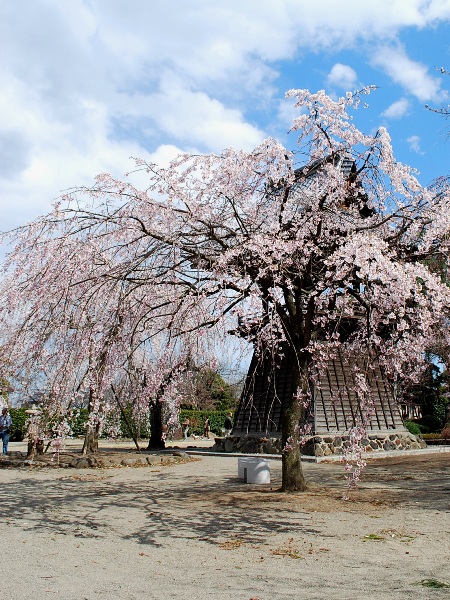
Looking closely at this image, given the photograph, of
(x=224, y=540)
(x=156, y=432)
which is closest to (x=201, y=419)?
(x=156, y=432)

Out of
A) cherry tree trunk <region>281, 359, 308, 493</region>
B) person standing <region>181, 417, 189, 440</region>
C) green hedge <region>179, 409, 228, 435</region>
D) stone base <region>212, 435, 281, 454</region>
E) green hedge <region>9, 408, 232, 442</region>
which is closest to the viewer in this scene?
cherry tree trunk <region>281, 359, 308, 493</region>

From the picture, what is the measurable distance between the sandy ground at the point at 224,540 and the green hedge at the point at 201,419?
2102 centimetres

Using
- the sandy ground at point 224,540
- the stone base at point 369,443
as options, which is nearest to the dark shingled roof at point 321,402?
the stone base at point 369,443

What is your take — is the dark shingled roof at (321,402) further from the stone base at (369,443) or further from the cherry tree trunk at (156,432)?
the cherry tree trunk at (156,432)

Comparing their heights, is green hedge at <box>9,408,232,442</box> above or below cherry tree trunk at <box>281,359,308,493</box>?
above

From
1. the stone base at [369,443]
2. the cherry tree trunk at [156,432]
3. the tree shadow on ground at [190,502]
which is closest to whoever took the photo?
the tree shadow on ground at [190,502]

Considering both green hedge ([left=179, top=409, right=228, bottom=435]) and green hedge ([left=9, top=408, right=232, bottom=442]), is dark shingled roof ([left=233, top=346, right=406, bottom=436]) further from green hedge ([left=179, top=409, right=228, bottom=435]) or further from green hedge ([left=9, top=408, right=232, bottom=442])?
green hedge ([left=179, top=409, right=228, bottom=435])

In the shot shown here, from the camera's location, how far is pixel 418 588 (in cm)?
408

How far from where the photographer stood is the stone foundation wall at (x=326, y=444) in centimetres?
1462

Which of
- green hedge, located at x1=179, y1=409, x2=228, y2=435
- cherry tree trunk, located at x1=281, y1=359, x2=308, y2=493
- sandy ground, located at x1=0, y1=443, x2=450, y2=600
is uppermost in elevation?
green hedge, located at x1=179, y1=409, x2=228, y2=435

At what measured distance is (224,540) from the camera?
5875 millimetres

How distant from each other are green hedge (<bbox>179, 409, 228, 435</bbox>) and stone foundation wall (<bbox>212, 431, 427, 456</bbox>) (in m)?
13.7

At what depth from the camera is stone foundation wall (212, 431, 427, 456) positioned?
14.6 meters

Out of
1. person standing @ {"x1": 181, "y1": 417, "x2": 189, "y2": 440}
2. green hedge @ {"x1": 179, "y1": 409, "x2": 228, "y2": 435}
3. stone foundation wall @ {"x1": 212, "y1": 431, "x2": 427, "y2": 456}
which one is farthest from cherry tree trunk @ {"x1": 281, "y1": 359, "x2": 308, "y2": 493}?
green hedge @ {"x1": 179, "y1": 409, "x2": 228, "y2": 435}
